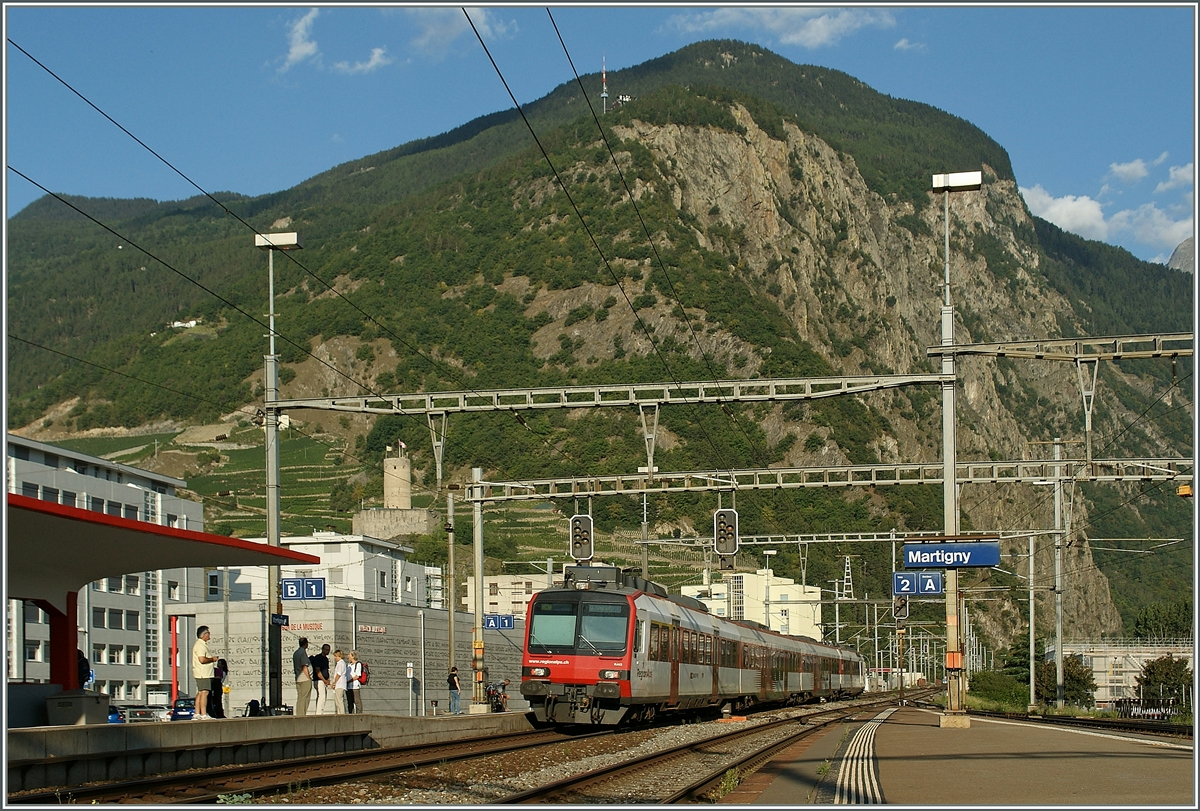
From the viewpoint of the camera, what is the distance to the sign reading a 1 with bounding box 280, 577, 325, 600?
35.8 metres

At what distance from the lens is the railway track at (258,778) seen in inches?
552

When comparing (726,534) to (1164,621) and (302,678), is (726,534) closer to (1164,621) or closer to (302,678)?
(302,678)

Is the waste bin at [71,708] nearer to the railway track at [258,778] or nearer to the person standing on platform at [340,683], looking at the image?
the railway track at [258,778]

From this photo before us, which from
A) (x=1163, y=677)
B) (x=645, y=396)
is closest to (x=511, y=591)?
(x=1163, y=677)

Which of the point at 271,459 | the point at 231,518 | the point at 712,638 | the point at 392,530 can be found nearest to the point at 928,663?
the point at 392,530

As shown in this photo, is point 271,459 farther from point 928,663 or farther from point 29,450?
point 928,663

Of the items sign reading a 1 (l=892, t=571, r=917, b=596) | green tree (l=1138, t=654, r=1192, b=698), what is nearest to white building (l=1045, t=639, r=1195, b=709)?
green tree (l=1138, t=654, r=1192, b=698)

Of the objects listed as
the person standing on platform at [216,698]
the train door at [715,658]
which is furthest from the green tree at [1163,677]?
the person standing on platform at [216,698]

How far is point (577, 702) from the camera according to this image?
27.8 metres

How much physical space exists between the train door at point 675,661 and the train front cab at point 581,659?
2.87m

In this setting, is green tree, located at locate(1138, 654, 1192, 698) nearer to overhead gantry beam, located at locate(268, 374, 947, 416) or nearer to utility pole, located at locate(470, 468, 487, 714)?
utility pole, located at locate(470, 468, 487, 714)

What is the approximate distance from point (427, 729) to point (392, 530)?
437 feet

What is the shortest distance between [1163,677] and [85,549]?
85402 millimetres

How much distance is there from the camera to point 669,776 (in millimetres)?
18219
